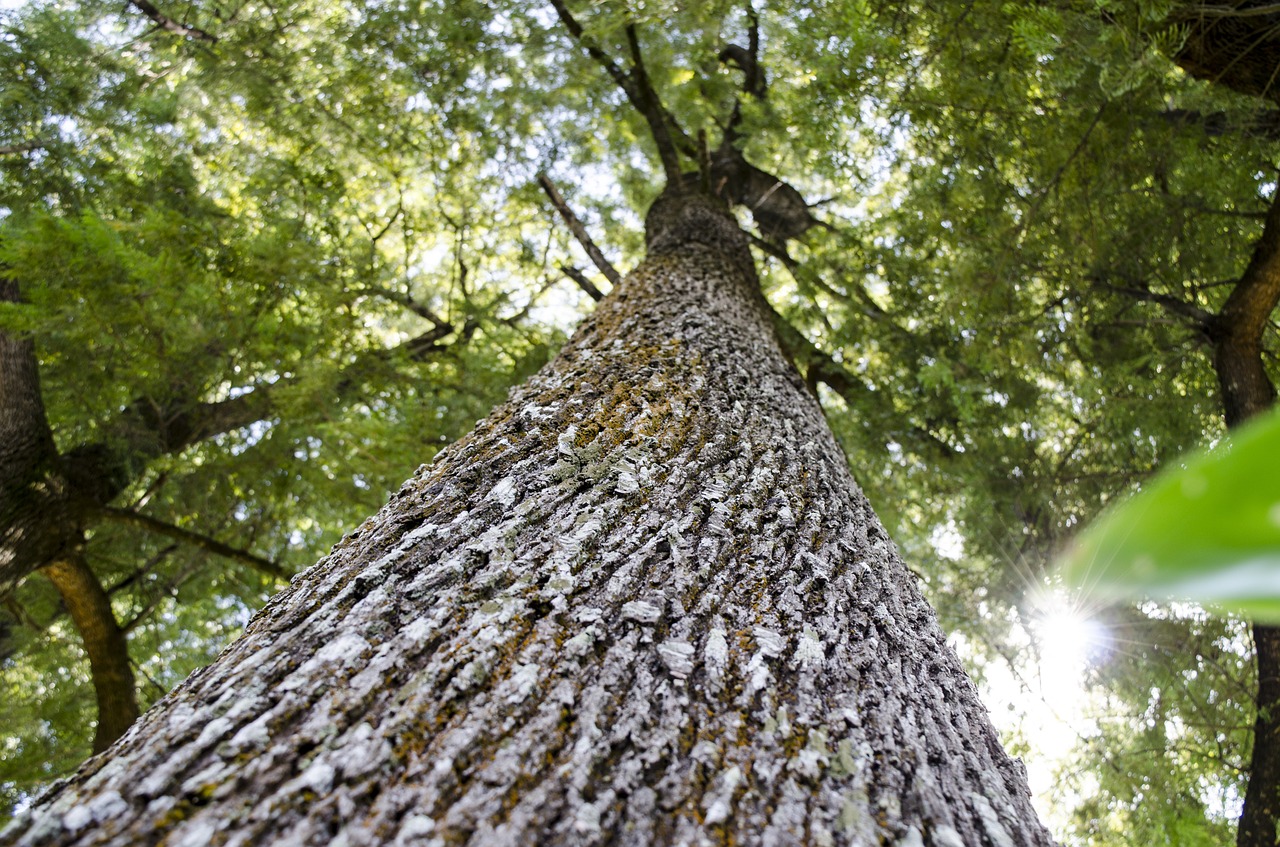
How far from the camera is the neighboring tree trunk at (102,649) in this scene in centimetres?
469

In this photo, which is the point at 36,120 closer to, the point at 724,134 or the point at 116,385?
the point at 116,385

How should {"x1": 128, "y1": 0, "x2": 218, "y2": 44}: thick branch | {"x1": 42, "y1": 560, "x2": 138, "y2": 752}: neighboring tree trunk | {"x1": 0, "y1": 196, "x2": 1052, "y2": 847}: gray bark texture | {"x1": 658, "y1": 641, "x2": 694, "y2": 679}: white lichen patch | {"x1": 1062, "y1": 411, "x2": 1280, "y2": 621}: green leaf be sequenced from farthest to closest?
{"x1": 128, "y1": 0, "x2": 218, "y2": 44}: thick branch → {"x1": 42, "y1": 560, "x2": 138, "y2": 752}: neighboring tree trunk → {"x1": 658, "y1": 641, "x2": 694, "y2": 679}: white lichen patch → {"x1": 0, "y1": 196, "x2": 1052, "y2": 847}: gray bark texture → {"x1": 1062, "y1": 411, "x2": 1280, "y2": 621}: green leaf

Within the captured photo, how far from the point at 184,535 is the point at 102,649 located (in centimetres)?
108

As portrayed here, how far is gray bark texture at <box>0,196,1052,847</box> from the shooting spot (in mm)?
803

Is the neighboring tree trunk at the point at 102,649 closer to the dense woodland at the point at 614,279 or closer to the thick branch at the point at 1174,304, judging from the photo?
the dense woodland at the point at 614,279

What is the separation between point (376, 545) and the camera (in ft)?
4.22

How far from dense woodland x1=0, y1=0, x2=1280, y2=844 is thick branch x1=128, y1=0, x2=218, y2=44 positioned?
38mm

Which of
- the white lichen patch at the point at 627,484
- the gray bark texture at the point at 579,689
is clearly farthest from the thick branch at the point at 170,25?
the white lichen patch at the point at 627,484

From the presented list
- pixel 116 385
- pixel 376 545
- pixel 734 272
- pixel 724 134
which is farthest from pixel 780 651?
pixel 724 134

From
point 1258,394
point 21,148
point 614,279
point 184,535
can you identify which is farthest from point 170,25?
point 1258,394

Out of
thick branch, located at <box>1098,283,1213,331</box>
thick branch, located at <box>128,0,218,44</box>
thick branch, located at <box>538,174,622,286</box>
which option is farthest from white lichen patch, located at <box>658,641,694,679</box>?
thick branch, located at <box>128,0,218,44</box>

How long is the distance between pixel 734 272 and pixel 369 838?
10.0 ft

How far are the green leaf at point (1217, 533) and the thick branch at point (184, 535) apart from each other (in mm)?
5456

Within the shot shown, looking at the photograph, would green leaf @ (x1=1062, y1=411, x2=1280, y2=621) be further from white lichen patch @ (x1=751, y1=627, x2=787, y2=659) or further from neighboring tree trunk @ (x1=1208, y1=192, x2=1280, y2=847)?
neighboring tree trunk @ (x1=1208, y1=192, x2=1280, y2=847)
